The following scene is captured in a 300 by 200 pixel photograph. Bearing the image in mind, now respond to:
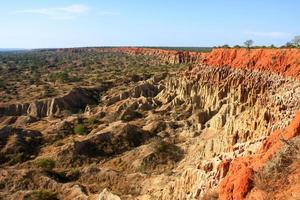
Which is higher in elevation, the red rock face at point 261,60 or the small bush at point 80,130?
the red rock face at point 261,60

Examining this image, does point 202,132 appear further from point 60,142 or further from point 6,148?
point 6,148

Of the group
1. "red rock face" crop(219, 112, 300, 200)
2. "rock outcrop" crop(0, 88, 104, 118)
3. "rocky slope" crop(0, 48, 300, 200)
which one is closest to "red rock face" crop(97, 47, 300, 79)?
"rocky slope" crop(0, 48, 300, 200)

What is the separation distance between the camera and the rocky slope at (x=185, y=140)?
17.5 meters

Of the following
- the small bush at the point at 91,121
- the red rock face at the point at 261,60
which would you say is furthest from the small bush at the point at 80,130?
the red rock face at the point at 261,60

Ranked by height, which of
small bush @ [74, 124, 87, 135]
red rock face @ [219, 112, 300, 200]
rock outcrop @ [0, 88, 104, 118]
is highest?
red rock face @ [219, 112, 300, 200]

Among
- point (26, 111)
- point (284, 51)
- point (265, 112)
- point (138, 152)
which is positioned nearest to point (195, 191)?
point (265, 112)

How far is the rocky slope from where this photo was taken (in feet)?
57.3

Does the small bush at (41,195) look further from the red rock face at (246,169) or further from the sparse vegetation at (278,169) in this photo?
the sparse vegetation at (278,169)

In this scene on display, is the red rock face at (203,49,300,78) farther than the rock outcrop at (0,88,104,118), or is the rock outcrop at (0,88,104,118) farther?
the rock outcrop at (0,88,104,118)

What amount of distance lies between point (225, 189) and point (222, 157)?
16.1ft

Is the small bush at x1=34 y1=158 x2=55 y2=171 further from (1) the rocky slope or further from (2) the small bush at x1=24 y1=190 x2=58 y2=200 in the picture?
(2) the small bush at x1=24 y1=190 x2=58 y2=200

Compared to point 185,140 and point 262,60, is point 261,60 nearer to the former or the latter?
point 262,60

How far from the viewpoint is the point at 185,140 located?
3612 cm

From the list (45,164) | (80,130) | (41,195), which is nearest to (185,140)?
(45,164)
